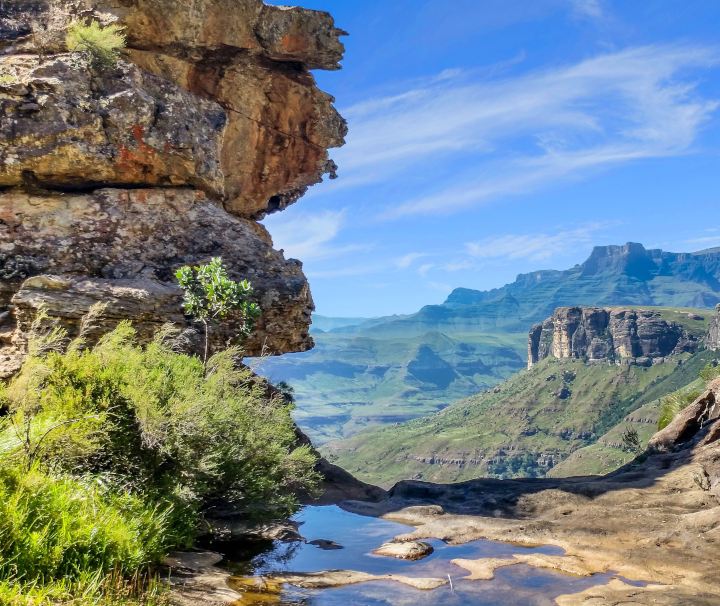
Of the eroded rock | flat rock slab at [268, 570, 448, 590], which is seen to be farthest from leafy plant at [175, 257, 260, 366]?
flat rock slab at [268, 570, 448, 590]

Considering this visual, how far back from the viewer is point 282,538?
28266mm

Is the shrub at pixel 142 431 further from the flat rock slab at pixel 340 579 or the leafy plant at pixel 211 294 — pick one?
the leafy plant at pixel 211 294

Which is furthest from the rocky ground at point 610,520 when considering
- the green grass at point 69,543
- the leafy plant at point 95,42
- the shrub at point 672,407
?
the leafy plant at point 95,42

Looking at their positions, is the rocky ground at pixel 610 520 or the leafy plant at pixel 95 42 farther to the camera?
the leafy plant at pixel 95 42

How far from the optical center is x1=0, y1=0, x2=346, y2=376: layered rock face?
32.4m

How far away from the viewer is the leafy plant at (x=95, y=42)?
Answer: 1409 inches

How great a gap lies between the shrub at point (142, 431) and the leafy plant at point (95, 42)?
2081 centimetres

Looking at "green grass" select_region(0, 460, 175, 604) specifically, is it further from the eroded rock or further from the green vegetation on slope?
the eroded rock

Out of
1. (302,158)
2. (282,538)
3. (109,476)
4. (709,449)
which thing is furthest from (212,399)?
(302,158)

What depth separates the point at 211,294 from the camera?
1249 inches

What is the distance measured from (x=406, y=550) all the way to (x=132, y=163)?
2786 cm

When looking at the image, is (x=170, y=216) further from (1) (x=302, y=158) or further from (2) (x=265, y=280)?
(1) (x=302, y=158)

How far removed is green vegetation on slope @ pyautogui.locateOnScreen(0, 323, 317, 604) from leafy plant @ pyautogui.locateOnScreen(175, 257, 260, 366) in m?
3.88

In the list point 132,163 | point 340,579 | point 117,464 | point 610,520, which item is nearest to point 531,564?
point 610,520
